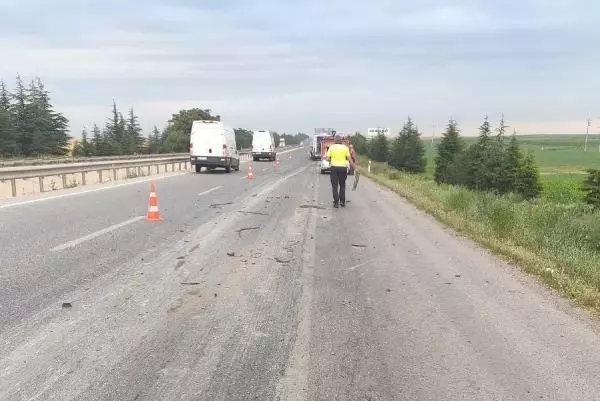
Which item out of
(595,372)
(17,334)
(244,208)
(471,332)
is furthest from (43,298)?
(244,208)

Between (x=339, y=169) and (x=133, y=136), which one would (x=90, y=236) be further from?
(x=133, y=136)

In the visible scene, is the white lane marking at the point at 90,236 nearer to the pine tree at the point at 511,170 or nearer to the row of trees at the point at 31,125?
the pine tree at the point at 511,170

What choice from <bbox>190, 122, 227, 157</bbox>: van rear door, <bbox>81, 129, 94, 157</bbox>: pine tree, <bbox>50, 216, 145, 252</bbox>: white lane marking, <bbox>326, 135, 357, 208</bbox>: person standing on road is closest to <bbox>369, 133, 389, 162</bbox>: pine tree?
<bbox>81, 129, 94, 157</bbox>: pine tree

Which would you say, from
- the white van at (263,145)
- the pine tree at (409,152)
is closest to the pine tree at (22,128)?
the white van at (263,145)

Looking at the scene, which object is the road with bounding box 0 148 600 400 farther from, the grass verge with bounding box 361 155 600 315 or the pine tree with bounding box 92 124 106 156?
the pine tree with bounding box 92 124 106 156

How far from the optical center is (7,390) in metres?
3.23

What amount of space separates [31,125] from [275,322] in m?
66.7

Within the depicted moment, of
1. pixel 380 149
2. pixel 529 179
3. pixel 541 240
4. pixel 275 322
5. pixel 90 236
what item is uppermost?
pixel 380 149

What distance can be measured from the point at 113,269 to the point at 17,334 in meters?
2.15

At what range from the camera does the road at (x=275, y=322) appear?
3428mm

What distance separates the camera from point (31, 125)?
204 ft

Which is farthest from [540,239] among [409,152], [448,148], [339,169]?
[409,152]

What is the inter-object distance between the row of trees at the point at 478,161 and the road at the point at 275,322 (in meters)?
22.9

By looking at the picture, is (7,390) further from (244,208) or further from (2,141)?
(2,141)
